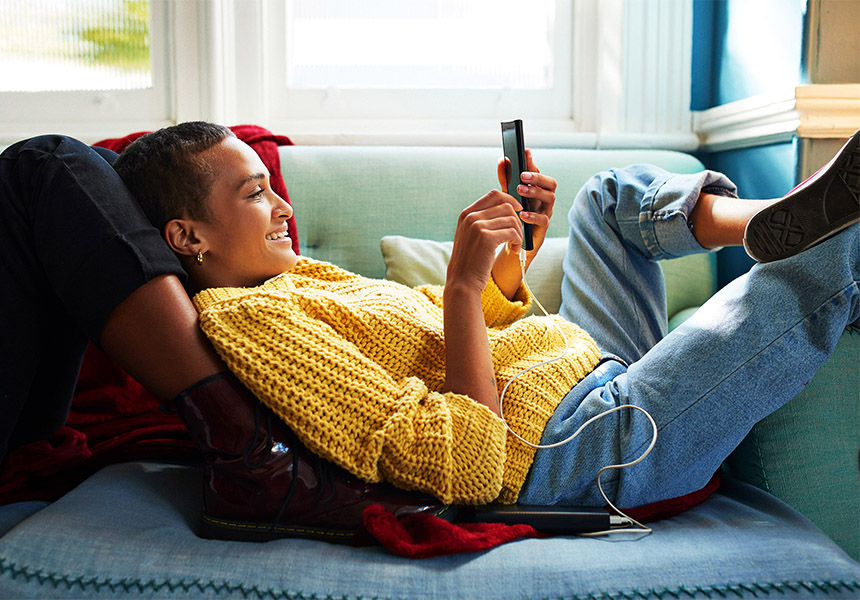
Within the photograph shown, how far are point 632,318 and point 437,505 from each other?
56cm

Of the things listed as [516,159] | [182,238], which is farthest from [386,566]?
[516,159]

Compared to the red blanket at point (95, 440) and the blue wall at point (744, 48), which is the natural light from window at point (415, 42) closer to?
the blue wall at point (744, 48)

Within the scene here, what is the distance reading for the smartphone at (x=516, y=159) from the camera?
3.54 ft

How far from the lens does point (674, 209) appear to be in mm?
1113

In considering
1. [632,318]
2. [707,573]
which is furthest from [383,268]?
[707,573]

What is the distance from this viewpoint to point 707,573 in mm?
783

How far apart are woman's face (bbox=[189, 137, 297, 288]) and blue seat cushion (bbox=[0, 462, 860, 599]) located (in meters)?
0.36

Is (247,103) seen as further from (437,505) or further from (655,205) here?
(437,505)

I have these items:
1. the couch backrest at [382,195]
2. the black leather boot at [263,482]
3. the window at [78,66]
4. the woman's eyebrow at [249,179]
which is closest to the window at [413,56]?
the window at [78,66]

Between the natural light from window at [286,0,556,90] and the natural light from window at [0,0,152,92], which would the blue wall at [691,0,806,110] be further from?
the natural light from window at [0,0,152,92]

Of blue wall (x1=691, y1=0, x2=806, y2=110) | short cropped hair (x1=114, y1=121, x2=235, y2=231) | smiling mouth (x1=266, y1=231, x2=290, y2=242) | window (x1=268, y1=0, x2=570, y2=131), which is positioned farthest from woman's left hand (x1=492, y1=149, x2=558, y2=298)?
window (x1=268, y1=0, x2=570, y2=131)

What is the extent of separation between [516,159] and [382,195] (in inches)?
20.6

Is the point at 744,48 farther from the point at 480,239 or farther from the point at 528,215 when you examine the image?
the point at 480,239

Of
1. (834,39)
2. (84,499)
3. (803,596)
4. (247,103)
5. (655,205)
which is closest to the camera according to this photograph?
(803,596)
